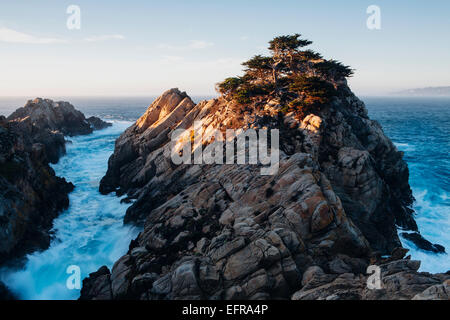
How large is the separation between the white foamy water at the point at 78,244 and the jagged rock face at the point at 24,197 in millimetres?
1260

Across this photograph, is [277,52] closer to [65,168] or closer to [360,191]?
[360,191]

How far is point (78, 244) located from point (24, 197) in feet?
23.9

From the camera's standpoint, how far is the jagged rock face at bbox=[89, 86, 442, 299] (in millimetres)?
13219

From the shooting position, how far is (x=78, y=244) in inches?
971

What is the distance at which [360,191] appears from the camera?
22859mm

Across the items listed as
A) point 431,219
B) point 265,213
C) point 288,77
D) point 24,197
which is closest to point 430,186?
point 431,219

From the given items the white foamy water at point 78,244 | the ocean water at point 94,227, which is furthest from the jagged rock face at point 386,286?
the white foamy water at point 78,244

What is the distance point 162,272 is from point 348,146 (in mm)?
22274

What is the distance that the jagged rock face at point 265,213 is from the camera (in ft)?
43.4

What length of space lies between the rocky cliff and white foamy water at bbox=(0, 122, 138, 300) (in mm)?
2541

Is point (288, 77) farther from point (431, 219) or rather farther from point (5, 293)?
point (5, 293)
